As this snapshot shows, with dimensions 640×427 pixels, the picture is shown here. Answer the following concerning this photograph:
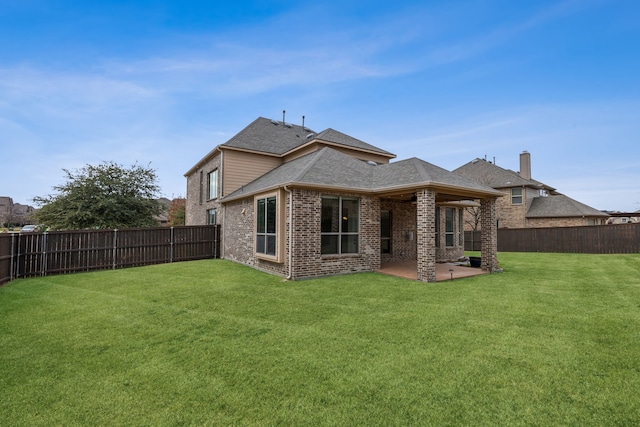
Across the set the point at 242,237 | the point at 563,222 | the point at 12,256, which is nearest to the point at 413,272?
the point at 242,237

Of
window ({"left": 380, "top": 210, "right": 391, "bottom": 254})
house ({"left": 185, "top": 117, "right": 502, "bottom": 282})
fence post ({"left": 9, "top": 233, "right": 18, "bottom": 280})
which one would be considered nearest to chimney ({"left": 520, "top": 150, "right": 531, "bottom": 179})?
house ({"left": 185, "top": 117, "right": 502, "bottom": 282})

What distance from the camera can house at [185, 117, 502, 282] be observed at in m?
8.73

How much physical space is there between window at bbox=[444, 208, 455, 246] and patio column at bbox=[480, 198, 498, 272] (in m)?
3.00

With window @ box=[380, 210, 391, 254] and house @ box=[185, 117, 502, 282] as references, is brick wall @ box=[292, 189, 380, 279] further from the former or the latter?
window @ box=[380, 210, 391, 254]

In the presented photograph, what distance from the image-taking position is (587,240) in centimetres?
1759

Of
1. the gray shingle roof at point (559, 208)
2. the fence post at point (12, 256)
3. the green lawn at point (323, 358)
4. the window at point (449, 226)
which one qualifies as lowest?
the green lawn at point (323, 358)

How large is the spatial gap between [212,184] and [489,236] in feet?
46.5

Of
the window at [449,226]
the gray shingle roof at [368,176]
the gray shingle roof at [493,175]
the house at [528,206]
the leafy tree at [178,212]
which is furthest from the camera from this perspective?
the leafy tree at [178,212]

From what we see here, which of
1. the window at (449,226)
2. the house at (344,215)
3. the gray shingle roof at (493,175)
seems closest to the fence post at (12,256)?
the house at (344,215)

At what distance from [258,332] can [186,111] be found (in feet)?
45.6

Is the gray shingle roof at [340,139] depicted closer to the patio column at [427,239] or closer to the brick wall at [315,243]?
the brick wall at [315,243]

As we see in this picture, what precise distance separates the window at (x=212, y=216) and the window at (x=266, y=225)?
643 cm

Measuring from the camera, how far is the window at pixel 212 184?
16.1m

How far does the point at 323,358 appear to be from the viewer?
3.72 metres
